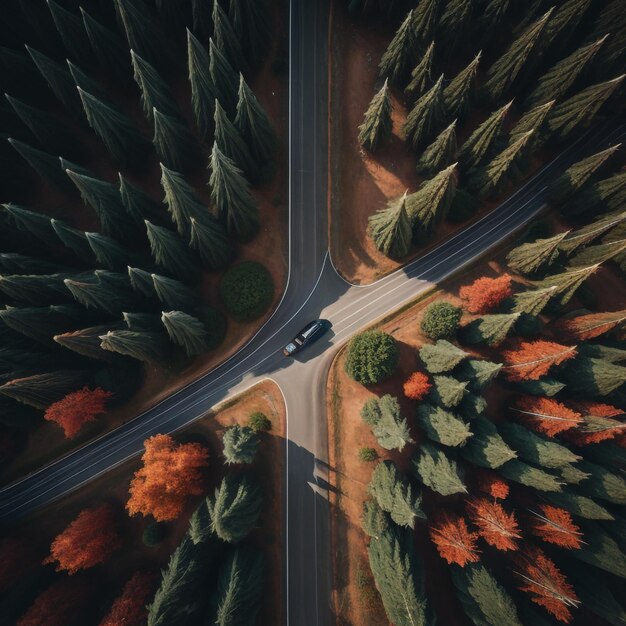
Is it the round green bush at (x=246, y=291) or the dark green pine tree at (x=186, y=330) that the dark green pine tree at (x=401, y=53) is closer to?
the round green bush at (x=246, y=291)

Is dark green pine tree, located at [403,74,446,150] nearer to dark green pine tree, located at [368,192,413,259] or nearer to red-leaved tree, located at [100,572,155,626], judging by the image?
dark green pine tree, located at [368,192,413,259]

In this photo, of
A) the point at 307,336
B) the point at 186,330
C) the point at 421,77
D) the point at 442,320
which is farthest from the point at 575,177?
the point at 186,330

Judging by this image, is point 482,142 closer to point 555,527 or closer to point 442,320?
point 442,320

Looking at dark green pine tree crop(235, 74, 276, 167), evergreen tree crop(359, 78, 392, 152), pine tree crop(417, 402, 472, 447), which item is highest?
dark green pine tree crop(235, 74, 276, 167)

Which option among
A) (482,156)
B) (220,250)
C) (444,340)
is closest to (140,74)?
(220,250)

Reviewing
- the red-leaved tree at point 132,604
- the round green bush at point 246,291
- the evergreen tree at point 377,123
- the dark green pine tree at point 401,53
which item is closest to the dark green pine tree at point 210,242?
the round green bush at point 246,291

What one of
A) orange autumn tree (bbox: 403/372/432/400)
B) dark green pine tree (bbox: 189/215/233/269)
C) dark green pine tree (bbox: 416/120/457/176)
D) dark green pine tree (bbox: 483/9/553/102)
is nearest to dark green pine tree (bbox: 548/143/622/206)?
Answer: dark green pine tree (bbox: 483/9/553/102)

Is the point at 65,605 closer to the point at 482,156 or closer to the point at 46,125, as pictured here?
the point at 46,125
